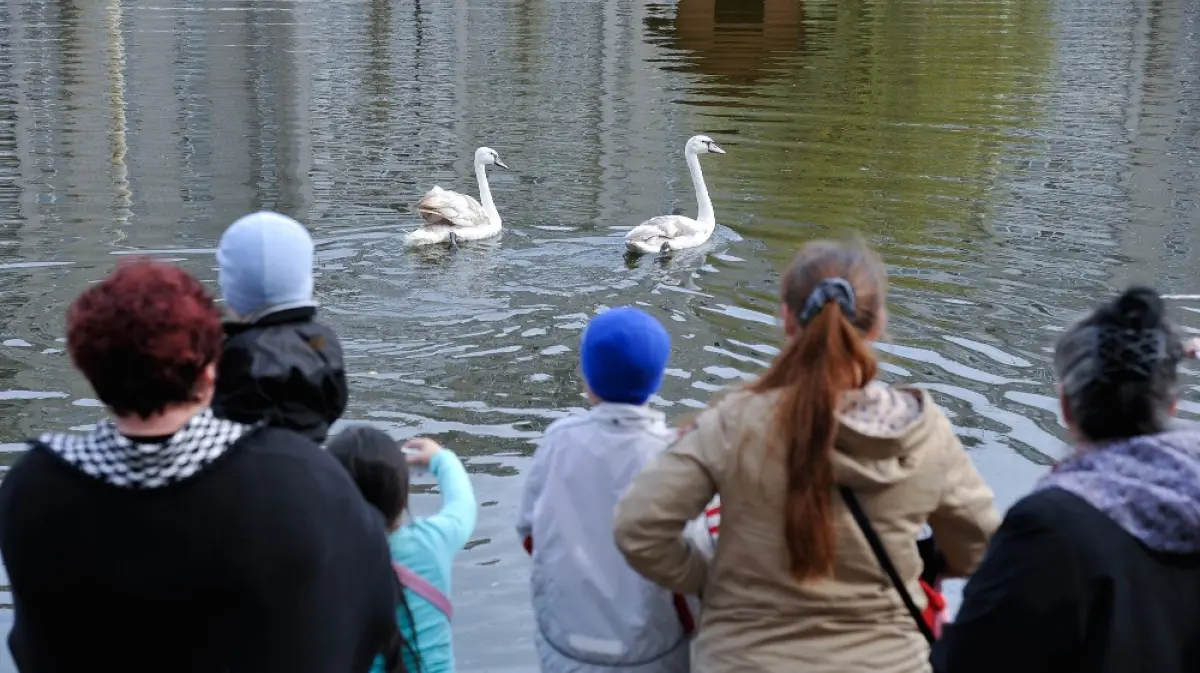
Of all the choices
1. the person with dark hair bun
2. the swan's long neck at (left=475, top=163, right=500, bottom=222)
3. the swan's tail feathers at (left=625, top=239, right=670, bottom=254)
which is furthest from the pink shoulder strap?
the swan's long neck at (left=475, top=163, right=500, bottom=222)

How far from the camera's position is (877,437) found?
344 cm

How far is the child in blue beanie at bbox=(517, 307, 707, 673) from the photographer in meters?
4.00

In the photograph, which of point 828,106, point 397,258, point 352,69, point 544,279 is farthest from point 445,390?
point 352,69

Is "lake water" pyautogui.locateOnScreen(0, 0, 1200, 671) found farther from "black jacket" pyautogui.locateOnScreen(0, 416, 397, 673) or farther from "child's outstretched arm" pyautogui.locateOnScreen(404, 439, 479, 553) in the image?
"black jacket" pyautogui.locateOnScreen(0, 416, 397, 673)

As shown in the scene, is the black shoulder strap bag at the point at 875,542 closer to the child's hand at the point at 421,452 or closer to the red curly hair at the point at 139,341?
the child's hand at the point at 421,452

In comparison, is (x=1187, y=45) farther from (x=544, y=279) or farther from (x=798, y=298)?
(x=798, y=298)

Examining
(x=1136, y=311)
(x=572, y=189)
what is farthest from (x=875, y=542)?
(x=572, y=189)

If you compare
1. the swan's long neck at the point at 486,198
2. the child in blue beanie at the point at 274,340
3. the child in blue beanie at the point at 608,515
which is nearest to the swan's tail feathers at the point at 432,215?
the swan's long neck at the point at 486,198

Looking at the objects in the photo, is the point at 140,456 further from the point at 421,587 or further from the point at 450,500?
the point at 450,500

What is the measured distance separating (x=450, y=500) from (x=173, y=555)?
1.31 metres

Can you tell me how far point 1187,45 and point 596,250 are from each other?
25.0 m

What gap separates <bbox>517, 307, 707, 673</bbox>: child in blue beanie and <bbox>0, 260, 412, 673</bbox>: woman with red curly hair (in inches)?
41.1

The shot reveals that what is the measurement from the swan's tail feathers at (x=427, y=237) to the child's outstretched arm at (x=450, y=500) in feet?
30.9

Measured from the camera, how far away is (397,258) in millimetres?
13242
